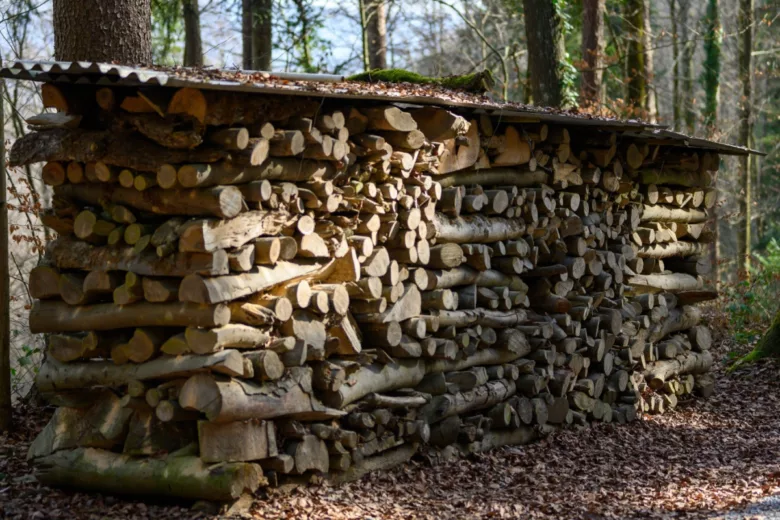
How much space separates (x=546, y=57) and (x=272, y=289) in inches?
339

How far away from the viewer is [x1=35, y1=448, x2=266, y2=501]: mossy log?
18.7 feet

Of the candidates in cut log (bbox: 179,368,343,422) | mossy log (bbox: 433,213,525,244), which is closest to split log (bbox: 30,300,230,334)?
cut log (bbox: 179,368,343,422)

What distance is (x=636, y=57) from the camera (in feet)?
62.5

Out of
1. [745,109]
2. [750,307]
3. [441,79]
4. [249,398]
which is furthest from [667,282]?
[745,109]

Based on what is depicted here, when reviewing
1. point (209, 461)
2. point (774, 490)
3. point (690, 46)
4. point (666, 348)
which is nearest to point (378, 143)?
point (209, 461)

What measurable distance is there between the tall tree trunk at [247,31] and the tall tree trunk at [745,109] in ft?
32.7

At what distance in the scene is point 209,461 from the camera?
5.77 meters

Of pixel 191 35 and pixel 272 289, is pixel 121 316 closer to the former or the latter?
pixel 272 289

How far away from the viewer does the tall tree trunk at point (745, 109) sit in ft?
63.7

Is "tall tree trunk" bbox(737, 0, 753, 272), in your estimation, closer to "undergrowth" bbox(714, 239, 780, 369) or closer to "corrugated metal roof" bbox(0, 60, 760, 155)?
"undergrowth" bbox(714, 239, 780, 369)

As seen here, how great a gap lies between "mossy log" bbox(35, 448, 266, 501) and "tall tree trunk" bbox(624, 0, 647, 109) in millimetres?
14677

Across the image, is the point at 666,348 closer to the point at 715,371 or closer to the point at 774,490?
the point at 715,371

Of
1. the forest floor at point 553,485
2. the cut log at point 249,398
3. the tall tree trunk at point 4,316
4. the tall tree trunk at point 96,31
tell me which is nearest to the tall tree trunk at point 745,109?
the forest floor at point 553,485

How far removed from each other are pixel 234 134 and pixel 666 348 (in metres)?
6.61
